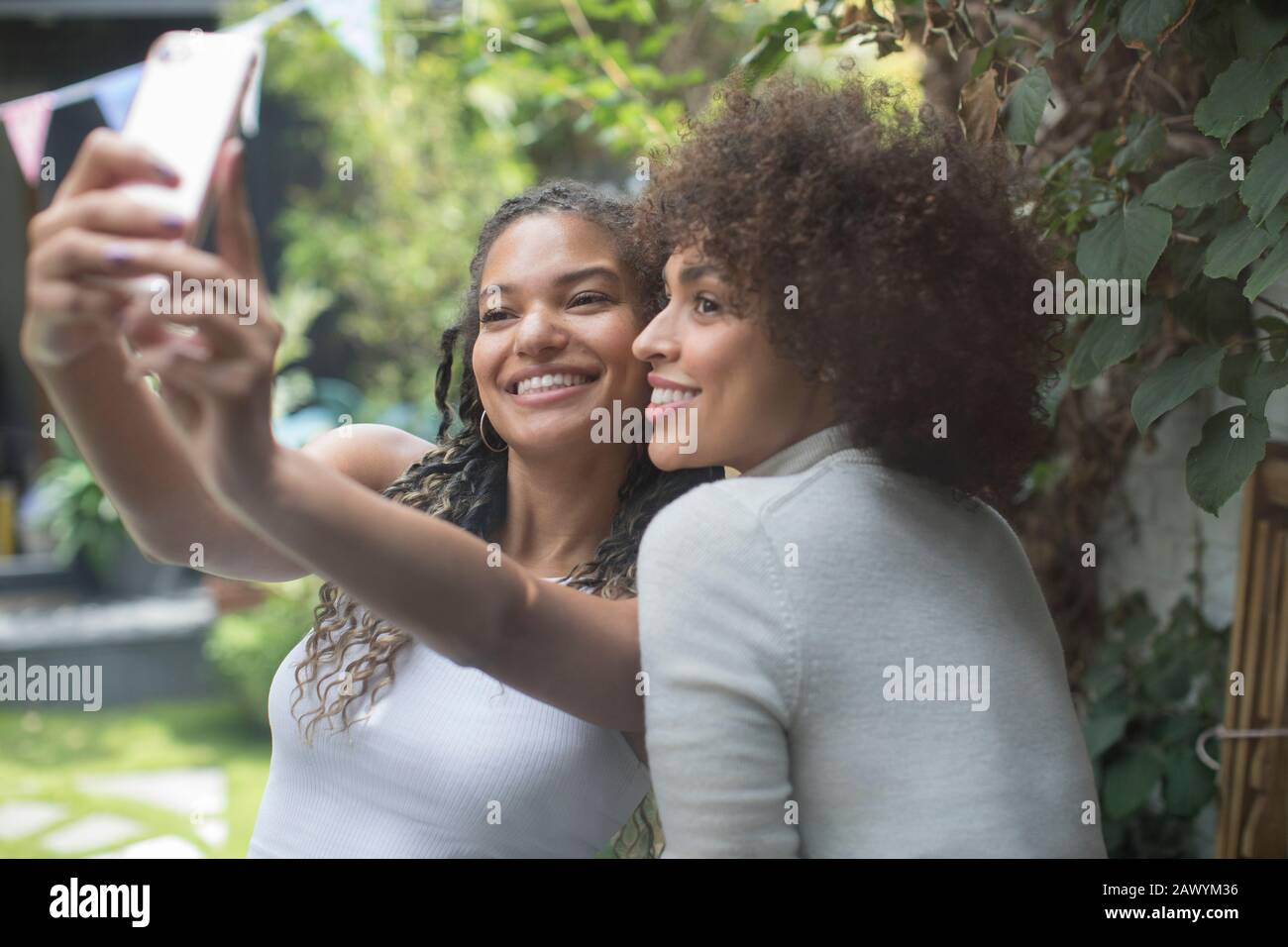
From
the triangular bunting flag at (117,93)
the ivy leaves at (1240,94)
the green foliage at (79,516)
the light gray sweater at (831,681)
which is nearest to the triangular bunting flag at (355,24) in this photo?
the triangular bunting flag at (117,93)

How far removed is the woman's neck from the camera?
1.46 m

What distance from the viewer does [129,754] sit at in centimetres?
476

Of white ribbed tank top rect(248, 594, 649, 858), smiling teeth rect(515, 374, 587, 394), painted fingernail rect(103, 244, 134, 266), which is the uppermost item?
smiling teeth rect(515, 374, 587, 394)

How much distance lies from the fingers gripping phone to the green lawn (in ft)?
10.5

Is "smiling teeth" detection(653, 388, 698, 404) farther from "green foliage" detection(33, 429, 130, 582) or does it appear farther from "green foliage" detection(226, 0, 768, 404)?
"green foliage" detection(33, 429, 130, 582)

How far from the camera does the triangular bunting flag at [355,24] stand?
271 cm

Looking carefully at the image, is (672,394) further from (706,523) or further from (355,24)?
(355,24)

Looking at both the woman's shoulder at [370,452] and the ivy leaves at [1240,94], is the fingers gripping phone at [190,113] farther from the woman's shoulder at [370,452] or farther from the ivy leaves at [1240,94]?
the ivy leaves at [1240,94]

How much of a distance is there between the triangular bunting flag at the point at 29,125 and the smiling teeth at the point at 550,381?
204 cm

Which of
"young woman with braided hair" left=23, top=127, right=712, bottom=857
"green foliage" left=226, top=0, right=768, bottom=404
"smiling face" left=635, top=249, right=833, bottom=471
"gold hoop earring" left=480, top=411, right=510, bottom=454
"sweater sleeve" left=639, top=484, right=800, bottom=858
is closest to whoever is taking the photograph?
"sweater sleeve" left=639, top=484, right=800, bottom=858

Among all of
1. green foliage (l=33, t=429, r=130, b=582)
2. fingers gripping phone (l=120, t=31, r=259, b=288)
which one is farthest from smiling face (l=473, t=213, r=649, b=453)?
green foliage (l=33, t=429, r=130, b=582)

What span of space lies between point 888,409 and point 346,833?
2.41 ft

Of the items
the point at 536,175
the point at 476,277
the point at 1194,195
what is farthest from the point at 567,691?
the point at 536,175

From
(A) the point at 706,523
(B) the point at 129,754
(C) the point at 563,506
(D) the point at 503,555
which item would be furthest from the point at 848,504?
(B) the point at 129,754
